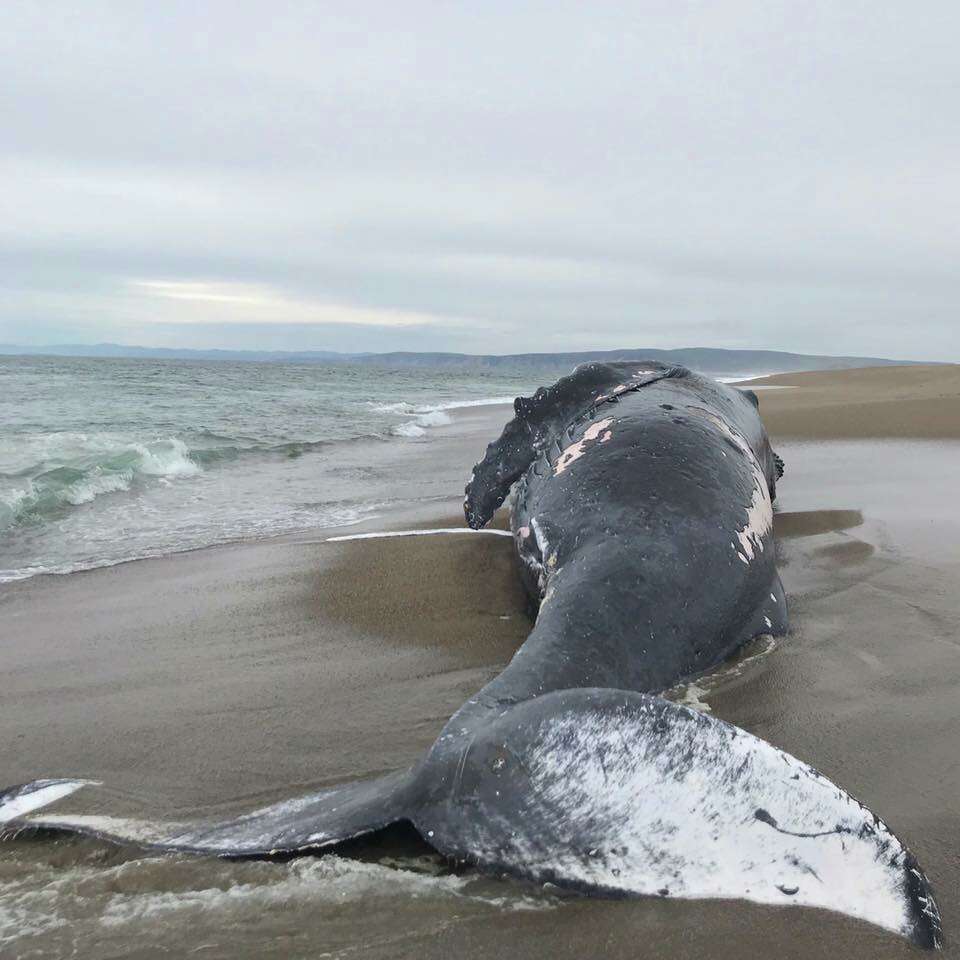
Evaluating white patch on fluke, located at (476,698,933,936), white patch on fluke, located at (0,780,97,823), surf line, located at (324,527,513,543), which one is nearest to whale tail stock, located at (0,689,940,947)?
white patch on fluke, located at (476,698,933,936)

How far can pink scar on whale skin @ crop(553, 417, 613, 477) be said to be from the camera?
4090 mm

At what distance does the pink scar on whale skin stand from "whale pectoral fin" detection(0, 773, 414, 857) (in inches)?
86.8

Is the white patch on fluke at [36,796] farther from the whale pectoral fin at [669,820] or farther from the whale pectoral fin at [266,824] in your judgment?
the whale pectoral fin at [669,820]

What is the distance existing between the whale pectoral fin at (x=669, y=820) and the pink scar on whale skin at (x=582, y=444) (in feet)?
7.26

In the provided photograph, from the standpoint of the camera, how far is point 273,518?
25.2 ft

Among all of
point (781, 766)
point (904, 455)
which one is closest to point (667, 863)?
point (781, 766)

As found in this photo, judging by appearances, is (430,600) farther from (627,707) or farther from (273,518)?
(273,518)

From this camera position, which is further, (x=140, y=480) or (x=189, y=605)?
(x=140, y=480)

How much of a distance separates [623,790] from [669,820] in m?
0.11

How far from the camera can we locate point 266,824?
2.13 meters

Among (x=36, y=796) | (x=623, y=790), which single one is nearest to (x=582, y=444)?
(x=623, y=790)

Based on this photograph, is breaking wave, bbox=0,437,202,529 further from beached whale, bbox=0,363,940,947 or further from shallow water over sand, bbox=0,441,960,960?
beached whale, bbox=0,363,940,947

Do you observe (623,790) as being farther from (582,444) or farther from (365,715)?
(582,444)

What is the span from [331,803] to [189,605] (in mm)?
2991
